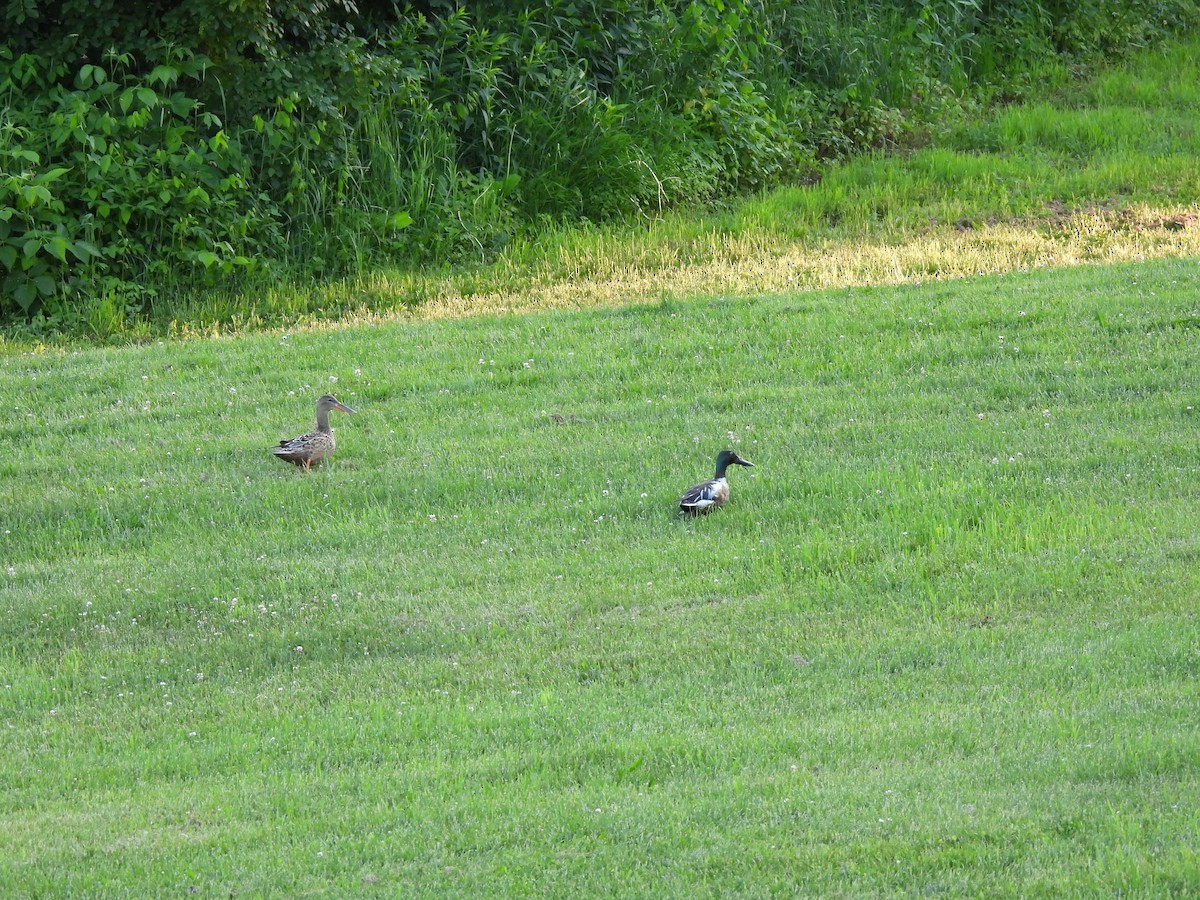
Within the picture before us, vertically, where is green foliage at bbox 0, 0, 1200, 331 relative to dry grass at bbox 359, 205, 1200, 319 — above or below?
above

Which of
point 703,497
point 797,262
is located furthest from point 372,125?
point 703,497

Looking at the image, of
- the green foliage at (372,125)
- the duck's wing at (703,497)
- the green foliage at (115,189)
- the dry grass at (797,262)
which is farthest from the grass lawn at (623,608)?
the green foliage at (372,125)

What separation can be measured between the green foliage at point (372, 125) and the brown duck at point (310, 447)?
5.61 metres

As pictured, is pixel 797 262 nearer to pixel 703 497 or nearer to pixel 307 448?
pixel 307 448

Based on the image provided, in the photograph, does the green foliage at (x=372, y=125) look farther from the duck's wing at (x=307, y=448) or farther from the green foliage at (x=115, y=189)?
the duck's wing at (x=307, y=448)

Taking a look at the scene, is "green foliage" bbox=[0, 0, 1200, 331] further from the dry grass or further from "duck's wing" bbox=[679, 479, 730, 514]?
"duck's wing" bbox=[679, 479, 730, 514]

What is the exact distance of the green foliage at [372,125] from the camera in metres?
15.9

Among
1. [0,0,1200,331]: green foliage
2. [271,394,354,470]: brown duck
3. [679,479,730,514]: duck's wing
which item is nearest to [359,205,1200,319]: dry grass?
[0,0,1200,331]: green foliage

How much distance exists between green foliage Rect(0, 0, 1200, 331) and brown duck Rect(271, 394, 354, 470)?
18.4 feet

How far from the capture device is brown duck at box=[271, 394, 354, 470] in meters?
10.9

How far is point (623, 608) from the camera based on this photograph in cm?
834

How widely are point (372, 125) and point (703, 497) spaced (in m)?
9.35

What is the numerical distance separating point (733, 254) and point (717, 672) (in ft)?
33.1

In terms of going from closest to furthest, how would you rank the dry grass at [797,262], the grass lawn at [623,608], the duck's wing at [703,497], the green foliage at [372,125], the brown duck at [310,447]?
the grass lawn at [623,608] < the duck's wing at [703,497] < the brown duck at [310,447] < the dry grass at [797,262] < the green foliage at [372,125]
